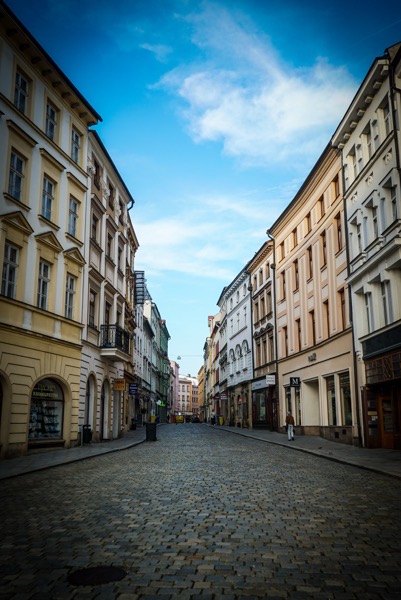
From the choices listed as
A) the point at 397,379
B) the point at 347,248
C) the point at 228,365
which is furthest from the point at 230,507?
the point at 228,365

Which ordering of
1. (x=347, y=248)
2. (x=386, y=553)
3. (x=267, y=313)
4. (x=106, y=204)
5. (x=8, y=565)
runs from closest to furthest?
1. (x=8, y=565)
2. (x=386, y=553)
3. (x=347, y=248)
4. (x=106, y=204)
5. (x=267, y=313)

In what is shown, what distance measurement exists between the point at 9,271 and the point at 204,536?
45.5 ft

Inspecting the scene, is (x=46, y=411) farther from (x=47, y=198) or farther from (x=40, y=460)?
(x=47, y=198)

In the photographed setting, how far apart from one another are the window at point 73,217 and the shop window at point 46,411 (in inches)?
257

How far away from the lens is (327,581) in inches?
195

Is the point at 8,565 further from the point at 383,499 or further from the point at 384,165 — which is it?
the point at 384,165

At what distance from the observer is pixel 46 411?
20953 mm

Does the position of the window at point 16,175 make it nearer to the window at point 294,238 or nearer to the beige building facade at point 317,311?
the beige building facade at point 317,311

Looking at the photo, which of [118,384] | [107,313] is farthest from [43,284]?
[118,384]

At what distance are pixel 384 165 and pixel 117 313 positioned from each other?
17.6m

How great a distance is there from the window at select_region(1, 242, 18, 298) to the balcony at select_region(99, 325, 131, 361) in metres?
9.20

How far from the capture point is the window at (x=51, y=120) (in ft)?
72.0

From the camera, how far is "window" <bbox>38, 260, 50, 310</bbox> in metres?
20.5

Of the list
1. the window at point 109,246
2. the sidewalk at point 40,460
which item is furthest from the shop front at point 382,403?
the window at point 109,246
